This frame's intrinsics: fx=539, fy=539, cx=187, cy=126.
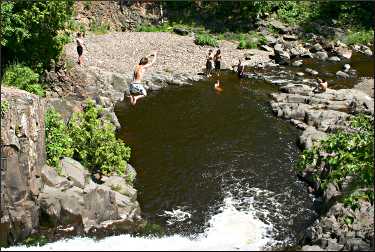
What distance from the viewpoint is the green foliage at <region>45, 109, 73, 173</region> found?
21656 millimetres

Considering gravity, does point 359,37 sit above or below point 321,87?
above

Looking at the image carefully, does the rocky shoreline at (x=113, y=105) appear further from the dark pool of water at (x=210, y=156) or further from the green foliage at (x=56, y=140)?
the dark pool of water at (x=210, y=156)

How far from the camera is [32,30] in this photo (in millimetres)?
27266

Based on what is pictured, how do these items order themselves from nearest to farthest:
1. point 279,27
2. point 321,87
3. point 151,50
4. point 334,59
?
point 321,87
point 151,50
point 334,59
point 279,27

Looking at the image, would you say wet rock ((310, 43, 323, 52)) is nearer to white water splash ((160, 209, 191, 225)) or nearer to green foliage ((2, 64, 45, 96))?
green foliage ((2, 64, 45, 96))

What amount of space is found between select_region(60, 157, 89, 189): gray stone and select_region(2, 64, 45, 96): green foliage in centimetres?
531

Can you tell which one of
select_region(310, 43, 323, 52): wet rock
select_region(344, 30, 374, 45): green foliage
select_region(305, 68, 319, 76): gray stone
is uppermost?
select_region(344, 30, 374, 45): green foliage

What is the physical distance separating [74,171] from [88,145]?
190cm

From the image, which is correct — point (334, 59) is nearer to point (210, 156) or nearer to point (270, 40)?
point (270, 40)

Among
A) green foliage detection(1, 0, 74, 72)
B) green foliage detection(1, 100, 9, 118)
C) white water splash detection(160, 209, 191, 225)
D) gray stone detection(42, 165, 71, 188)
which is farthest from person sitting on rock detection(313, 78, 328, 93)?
green foliage detection(1, 100, 9, 118)

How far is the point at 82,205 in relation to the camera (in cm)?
2023

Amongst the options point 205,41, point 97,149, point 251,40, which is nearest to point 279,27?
point 251,40

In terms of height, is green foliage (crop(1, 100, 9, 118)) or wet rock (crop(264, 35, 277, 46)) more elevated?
green foliage (crop(1, 100, 9, 118))

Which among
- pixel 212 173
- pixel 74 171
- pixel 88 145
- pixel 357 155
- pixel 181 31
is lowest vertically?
pixel 212 173
